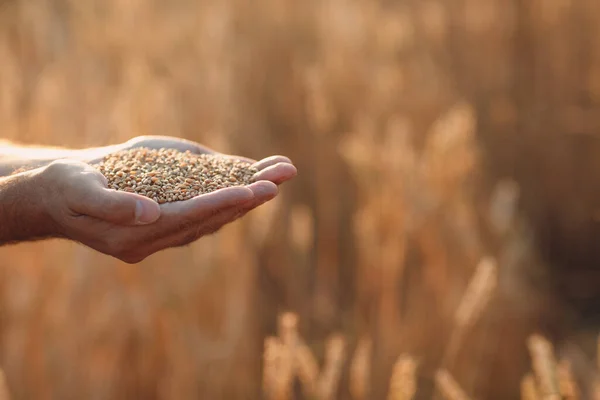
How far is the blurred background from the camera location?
1417 mm

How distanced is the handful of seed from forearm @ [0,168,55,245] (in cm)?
11

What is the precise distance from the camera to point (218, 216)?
932 millimetres

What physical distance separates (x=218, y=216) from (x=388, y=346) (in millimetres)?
681

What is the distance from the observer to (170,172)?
108 cm

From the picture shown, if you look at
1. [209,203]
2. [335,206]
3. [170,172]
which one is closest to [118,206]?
[209,203]

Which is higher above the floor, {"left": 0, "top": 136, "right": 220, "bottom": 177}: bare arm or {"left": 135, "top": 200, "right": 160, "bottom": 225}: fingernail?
{"left": 135, "top": 200, "right": 160, "bottom": 225}: fingernail

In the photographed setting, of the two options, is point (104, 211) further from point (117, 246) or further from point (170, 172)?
point (170, 172)

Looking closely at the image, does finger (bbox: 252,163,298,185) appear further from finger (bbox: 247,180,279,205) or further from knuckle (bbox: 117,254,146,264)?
knuckle (bbox: 117,254,146,264)

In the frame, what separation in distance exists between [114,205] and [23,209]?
0.60 feet

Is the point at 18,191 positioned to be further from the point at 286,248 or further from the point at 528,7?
the point at 528,7

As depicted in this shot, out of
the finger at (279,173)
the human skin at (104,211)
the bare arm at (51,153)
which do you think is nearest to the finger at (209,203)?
the human skin at (104,211)

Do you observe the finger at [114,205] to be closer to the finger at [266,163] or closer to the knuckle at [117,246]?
the knuckle at [117,246]

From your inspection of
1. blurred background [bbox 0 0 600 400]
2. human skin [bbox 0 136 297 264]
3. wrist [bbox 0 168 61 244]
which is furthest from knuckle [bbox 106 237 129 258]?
blurred background [bbox 0 0 600 400]

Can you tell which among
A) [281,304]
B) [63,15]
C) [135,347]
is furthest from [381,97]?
[63,15]
